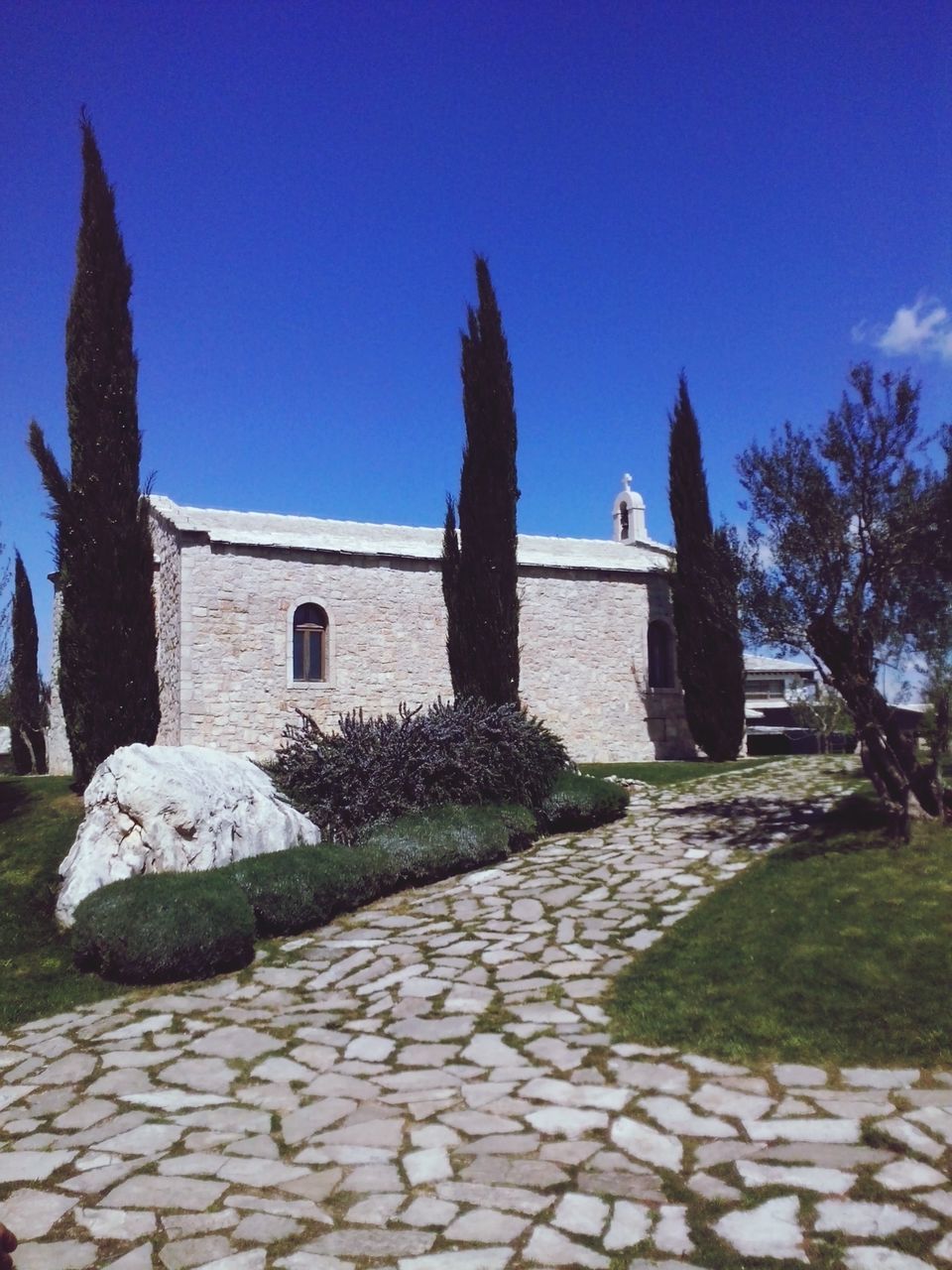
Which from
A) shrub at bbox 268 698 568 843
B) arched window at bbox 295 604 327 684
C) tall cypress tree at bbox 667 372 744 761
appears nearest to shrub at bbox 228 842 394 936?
shrub at bbox 268 698 568 843

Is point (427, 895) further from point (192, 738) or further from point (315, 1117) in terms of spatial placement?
point (192, 738)

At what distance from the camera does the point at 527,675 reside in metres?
21.4

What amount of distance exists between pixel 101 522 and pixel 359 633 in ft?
24.6

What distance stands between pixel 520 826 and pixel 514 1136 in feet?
23.7

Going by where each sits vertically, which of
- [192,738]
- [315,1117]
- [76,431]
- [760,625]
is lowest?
[315,1117]

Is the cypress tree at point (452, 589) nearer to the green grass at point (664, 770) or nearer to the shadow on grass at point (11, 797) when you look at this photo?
the green grass at point (664, 770)

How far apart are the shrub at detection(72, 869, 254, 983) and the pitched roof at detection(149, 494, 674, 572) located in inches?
461

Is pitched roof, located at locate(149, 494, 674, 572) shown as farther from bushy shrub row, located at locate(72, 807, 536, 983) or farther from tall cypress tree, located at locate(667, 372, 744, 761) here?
bushy shrub row, located at locate(72, 807, 536, 983)

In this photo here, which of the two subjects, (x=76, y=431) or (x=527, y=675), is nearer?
(x=76, y=431)

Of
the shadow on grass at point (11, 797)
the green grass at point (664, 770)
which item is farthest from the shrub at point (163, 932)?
the green grass at point (664, 770)

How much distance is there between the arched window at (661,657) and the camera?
23.2 metres

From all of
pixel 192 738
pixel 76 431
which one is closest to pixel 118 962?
pixel 76 431

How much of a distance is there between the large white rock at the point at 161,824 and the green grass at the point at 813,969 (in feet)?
15.2

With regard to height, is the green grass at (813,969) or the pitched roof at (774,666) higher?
the pitched roof at (774,666)
